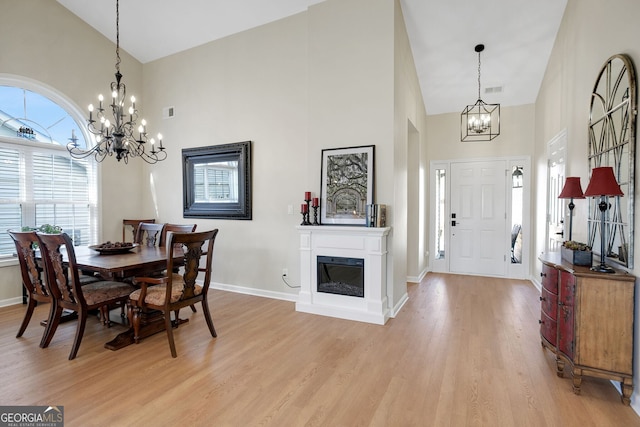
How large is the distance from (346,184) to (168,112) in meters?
3.46

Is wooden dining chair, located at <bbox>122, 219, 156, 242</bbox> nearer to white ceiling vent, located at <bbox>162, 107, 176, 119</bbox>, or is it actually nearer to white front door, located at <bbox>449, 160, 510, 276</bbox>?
white ceiling vent, located at <bbox>162, 107, 176, 119</bbox>

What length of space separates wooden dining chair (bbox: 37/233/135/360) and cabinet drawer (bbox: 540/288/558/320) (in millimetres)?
3638

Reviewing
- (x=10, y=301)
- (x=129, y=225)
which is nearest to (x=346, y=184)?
(x=129, y=225)

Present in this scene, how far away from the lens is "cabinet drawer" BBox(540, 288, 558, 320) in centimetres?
247

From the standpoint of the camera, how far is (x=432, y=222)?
19.5 ft

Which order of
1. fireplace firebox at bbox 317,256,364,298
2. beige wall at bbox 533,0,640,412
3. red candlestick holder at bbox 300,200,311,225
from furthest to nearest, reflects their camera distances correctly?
1. red candlestick holder at bbox 300,200,311,225
2. fireplace firebox at bbox 317,256,364,298
3. beige wall at bbox 533,0,640,412

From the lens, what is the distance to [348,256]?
3684 millimetres

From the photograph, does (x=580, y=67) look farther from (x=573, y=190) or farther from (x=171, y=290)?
(x=171, y=290)

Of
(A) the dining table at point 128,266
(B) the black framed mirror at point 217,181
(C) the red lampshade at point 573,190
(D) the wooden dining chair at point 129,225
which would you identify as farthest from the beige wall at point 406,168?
(D) the wooden dining chair at point 129,225

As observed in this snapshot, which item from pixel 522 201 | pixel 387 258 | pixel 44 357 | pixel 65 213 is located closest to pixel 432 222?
pixel 522 201

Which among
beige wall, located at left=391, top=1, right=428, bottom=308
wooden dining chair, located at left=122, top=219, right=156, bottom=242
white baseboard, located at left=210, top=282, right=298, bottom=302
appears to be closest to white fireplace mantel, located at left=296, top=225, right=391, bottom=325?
beige wall, located at left=391, top=1, right=428, bottom=308

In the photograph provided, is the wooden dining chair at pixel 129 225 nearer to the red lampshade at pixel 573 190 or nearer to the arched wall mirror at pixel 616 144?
the red lampshade at pixel 573 190

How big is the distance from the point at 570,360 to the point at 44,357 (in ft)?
13.2

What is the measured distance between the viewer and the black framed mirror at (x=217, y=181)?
466cm
